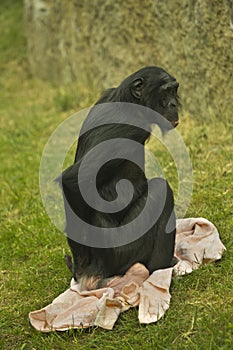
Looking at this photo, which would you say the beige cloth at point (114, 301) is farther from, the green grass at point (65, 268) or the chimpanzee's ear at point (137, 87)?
the chimpanzee's ear at point (137, 87)

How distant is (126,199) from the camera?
3.85 meters

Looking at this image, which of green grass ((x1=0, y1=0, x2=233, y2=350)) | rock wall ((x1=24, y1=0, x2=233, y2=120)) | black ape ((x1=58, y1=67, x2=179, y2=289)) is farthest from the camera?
rock wall ((x1=24, y1=0, x2=233, y2=120))

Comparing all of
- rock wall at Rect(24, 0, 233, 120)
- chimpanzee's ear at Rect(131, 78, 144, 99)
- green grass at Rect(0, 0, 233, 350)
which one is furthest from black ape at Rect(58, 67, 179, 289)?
rock wall at Rect(24, 0, 233, 120)

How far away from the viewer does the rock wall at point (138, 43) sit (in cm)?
663

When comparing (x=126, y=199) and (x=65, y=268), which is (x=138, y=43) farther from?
(x=126, y=199)

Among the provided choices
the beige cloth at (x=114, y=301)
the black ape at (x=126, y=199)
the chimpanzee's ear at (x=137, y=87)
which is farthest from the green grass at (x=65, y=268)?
the chimpanzee's ear at (x=137, y=87)

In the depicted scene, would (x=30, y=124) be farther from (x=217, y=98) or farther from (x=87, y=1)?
(x=217, y=98)

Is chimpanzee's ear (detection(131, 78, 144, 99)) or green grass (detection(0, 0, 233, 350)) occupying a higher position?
chimpanzee's ear (detection(131, 78, 144, 99))

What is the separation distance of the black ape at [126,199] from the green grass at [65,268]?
0.29 metres

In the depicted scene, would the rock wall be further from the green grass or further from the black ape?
the black ape

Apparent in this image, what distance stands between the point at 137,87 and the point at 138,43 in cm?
467

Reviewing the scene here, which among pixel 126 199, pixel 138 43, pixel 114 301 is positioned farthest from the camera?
pixel 138 43

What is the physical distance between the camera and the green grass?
3455mm

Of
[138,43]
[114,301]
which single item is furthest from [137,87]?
[138,43]
